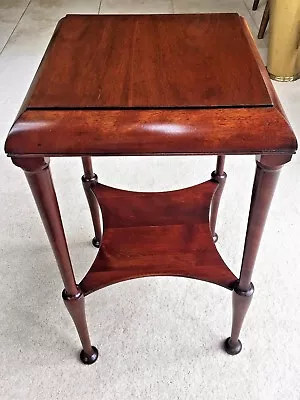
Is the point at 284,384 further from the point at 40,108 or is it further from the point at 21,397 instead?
the point at 40,108

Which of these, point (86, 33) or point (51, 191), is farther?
point (86, 33)

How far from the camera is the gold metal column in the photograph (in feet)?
5.67

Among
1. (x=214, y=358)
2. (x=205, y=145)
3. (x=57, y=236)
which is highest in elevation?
(x=205, y=145)

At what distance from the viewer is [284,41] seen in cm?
181

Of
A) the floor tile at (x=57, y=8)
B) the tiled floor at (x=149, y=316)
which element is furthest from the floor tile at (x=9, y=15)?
Result: the tiled floor at (x=149, y=316)

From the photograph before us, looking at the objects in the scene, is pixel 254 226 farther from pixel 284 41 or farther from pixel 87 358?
pixel 284 41

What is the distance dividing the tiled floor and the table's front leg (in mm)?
82

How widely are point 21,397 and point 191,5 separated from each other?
2.22m

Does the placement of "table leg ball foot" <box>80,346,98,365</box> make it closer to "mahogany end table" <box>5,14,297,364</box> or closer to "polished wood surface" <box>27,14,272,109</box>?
"mahogany end table" <box>5,14,297,364</box>

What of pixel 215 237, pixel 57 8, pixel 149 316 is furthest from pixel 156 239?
pixel 57 8

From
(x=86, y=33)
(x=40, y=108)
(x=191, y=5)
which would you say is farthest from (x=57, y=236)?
(x=191, y=5)

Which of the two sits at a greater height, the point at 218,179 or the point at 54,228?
the point at 54,228

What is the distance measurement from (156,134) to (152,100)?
6 centimetres

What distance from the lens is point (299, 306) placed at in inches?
42.9
